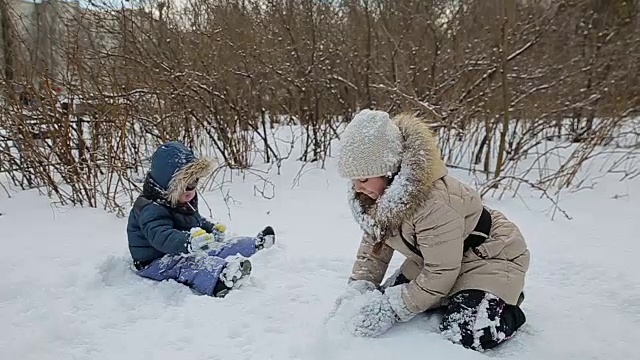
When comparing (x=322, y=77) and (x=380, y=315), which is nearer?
(x=380, y=315)

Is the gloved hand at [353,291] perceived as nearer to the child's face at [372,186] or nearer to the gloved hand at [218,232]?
the child's face at [372,186]

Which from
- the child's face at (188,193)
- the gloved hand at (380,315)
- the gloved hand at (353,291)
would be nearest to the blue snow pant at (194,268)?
the child's face at (188,193)

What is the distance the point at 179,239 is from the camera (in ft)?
9.43

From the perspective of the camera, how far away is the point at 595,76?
6309mm

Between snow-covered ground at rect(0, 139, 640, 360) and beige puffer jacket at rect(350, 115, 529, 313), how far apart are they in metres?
0.22

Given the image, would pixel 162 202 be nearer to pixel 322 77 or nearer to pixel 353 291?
pixel 353 291

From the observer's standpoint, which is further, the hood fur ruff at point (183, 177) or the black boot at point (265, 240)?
the black boot at point (265, 240)

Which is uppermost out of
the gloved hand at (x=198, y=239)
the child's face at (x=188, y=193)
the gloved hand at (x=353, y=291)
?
the child's face at (x=188, y=193)

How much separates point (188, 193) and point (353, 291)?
Answer: 4.00ft

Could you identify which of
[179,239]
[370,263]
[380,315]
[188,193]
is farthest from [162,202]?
[380,315]

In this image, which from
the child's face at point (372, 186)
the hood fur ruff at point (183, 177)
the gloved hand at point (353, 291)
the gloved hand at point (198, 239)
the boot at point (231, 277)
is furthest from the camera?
the hood fur ruff at point (183, 177)

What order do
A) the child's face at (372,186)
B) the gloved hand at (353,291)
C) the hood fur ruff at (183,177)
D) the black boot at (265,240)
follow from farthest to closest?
the black boot at (265,240), the hood fur ruff at (183,177), the gloved hand at (353,291), the child's face at (372,186)

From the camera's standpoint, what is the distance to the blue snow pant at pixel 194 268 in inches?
107

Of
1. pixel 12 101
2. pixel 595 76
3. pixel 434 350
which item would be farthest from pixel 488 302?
pixel 595 76
